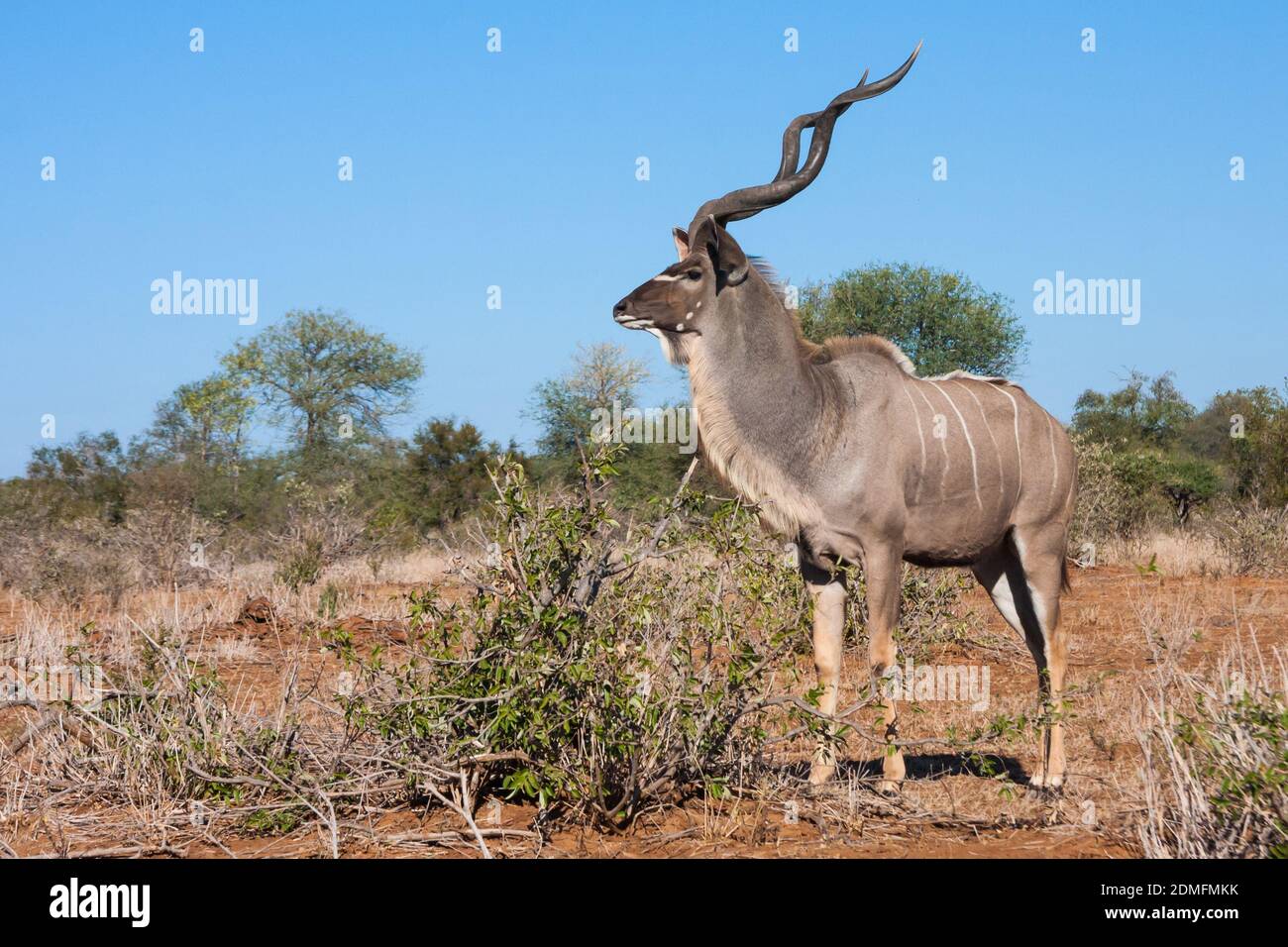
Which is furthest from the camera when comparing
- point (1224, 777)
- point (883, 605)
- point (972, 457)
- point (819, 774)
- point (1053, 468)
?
point (1053, 468)

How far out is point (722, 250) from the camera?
239 inches

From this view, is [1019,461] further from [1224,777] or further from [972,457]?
[1224,777]

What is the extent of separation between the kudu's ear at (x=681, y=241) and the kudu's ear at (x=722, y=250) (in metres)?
0.24

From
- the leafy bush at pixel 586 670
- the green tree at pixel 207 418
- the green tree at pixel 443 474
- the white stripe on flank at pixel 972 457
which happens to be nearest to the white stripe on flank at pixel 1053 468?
the white stripe on flank at pixel 972 457

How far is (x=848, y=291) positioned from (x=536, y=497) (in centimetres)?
A: 1768

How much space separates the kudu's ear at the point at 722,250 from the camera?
6.06m

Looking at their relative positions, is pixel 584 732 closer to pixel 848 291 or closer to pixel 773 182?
pixel 773 182

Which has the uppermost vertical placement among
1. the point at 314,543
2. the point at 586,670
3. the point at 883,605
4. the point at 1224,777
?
the point at 314,543

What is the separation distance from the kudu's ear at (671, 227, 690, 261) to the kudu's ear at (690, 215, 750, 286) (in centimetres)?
24

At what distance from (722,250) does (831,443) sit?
107 cm

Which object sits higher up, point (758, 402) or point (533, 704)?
point (758, 402)

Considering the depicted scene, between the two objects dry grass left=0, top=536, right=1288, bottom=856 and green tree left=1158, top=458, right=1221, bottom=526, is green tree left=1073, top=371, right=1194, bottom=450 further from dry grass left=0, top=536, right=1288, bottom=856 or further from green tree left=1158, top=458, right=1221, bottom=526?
dry grass left=0, top=536, right=1288, bottom=856

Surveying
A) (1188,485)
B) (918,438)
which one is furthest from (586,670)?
(1188,485)

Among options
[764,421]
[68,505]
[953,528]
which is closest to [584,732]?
[764,421]
